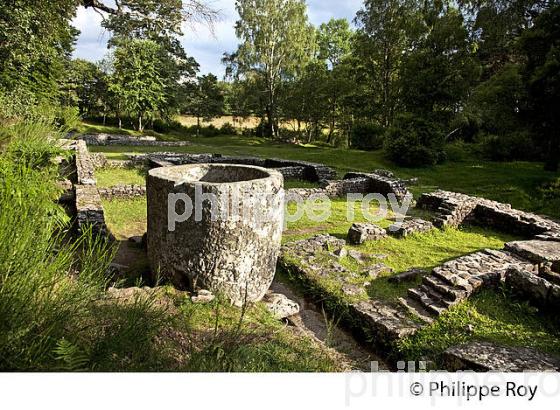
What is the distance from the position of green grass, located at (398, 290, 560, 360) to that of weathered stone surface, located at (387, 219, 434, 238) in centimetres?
280

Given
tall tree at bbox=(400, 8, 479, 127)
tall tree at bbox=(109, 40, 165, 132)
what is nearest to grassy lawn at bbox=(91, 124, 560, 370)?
tall tree at bbox=(400, 8, 479, 127)

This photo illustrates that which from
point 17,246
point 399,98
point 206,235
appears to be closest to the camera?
point 17,246

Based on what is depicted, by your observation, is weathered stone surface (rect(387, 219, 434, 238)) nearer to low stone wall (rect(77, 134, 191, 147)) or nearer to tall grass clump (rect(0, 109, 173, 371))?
tall grass clump (rect(0, 109, 173, 371))

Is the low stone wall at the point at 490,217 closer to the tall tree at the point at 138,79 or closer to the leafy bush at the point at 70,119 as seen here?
the leafy bush at the point at 70,119

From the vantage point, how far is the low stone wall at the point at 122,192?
33.6 ft

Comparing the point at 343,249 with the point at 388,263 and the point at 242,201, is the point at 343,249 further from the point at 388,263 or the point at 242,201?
the point at 242,201

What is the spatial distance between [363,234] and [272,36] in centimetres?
2406

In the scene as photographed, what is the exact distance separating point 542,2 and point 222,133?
83.8ft

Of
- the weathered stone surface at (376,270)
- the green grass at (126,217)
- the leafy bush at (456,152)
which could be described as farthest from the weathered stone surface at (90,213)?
the leafy bush at (456,152)

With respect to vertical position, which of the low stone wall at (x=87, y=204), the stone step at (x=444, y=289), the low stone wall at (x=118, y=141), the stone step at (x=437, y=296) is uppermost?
the low stone wall at (x=118, y=141)

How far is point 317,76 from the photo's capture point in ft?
90.2

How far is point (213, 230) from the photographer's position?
14.3ft

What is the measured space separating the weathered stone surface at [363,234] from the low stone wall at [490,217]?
86.4 inches
